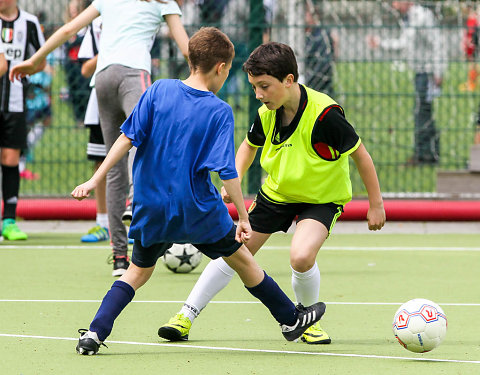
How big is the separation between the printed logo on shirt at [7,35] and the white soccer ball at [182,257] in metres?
2.83

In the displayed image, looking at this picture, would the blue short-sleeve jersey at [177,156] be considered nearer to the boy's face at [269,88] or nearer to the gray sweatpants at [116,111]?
the boy's face at [269,88]

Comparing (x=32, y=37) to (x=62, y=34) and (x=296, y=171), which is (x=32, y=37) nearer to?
(x=62, y=34)

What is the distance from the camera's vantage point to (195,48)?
4766 mm

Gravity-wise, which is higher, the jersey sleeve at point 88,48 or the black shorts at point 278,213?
the jersey sleeve at point 88,48

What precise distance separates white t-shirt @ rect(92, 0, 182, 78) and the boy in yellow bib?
1877 millimetres

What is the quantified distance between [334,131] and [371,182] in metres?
0.32

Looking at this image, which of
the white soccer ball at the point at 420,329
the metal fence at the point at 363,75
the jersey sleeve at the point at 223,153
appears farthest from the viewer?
the metal fence at the point at 363,75

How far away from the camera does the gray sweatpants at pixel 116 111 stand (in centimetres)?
691

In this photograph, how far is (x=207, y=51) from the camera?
4.75 meters

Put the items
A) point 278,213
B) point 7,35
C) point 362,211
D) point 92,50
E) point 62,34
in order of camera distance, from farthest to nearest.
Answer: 1. point 362,211
2. point 7,35
3. point 92,50
4. point 62,34
5. point 278,213

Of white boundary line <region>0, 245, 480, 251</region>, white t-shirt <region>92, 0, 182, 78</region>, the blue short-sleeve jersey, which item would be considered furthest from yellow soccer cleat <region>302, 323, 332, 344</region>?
white boundary line <region>0, 245, 480, 251</region>

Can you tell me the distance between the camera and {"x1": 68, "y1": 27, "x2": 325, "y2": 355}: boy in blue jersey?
15.2 ft

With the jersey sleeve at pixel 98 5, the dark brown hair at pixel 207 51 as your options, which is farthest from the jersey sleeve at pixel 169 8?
the dark brown hair at pixel 207 51

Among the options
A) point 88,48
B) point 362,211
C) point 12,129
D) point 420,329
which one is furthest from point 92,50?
point 420,329
